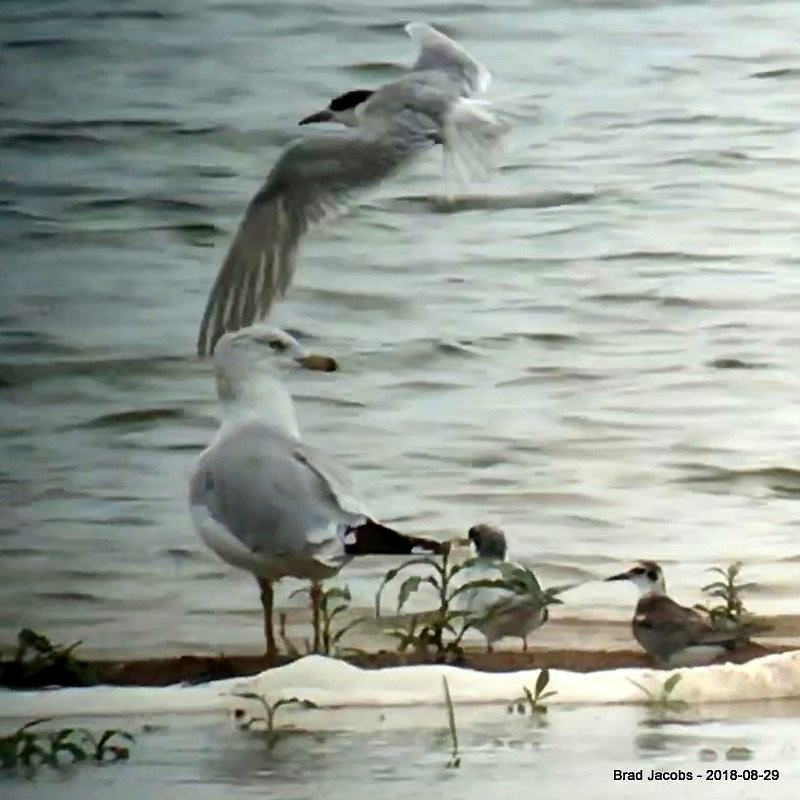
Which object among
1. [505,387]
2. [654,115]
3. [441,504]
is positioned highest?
[654,115]

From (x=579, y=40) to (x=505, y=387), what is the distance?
18.2 inches

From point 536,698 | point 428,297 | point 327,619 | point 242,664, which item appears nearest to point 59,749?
point 242,664

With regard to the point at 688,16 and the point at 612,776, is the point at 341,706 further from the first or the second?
the point at 688,16

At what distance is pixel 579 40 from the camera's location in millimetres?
1882

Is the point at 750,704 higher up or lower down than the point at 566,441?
lower down

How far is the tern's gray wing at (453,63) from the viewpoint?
1842 millimetres

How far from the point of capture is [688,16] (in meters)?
1.89

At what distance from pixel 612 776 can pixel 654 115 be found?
0.82m

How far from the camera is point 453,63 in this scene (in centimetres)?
184

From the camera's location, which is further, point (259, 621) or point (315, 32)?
point (315, 32)

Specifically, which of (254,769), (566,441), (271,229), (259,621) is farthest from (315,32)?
(254,769)

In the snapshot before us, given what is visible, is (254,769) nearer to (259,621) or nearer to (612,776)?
(259,621)

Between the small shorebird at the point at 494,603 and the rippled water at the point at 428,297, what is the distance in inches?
1.3

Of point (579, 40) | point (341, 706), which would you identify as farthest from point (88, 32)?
point (341, 706)
